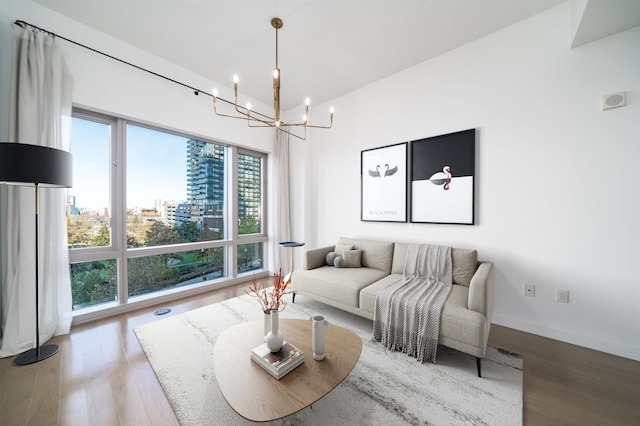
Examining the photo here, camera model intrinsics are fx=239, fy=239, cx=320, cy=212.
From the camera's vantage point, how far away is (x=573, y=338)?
7.05 feet

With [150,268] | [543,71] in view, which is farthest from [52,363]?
[543,71]

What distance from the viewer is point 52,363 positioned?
1.85 meters

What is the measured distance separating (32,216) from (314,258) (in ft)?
8.93

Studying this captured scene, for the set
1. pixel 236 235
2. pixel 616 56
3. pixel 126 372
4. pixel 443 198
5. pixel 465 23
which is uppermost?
pixel 465 23

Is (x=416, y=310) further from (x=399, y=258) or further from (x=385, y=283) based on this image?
(x=399, y=258)

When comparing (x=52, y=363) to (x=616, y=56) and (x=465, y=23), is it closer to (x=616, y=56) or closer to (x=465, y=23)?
(x=465, y=23)

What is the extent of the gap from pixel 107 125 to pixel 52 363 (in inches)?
94.2

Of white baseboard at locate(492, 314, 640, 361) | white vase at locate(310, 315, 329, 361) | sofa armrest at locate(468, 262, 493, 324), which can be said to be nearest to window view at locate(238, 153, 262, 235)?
white vase at locate(310, 315, 329, 361)

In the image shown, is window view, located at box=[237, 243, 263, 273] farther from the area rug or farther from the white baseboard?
the white baseboard

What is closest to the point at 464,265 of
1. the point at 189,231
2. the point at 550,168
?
the point at 550,168

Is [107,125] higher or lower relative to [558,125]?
higher

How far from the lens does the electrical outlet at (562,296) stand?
2.18 metres

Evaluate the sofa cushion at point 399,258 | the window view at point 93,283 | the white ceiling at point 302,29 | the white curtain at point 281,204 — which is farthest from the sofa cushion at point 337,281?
the white ceiling at point 302,29

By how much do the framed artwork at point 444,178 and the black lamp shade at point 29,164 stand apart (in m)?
3.44
